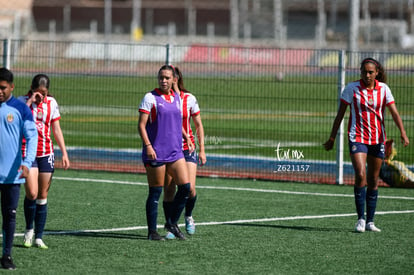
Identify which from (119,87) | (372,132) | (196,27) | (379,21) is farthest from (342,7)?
(372,132)

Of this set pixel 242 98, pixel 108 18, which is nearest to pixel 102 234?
pixel 242 98

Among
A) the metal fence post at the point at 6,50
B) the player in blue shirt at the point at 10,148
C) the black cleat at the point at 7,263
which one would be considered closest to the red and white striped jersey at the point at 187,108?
the player in blue shirt at the point at 10,148

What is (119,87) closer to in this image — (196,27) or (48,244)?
(48,244)

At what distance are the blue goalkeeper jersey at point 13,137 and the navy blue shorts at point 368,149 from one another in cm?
418

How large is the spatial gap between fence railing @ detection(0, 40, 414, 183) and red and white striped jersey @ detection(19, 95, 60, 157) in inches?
245

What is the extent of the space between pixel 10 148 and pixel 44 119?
1.39 metres

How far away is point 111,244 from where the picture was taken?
923 cm

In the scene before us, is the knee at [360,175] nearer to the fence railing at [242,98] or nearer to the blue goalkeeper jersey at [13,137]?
the blue goalkeeper jersey at [13,137]

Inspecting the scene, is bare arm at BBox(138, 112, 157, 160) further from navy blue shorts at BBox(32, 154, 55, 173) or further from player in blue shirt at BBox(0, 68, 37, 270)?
player in blue shirt at BBox(0, 68, 37, 270)

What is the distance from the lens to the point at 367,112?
1041 cm

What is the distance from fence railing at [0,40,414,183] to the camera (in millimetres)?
15875

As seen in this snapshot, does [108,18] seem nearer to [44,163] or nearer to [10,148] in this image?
[44,163]

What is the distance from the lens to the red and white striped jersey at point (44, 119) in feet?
29.6

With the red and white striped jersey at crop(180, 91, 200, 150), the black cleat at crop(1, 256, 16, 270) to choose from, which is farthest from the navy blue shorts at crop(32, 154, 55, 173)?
the red and white striped jersey at crop(180, 91, 200, 150)
